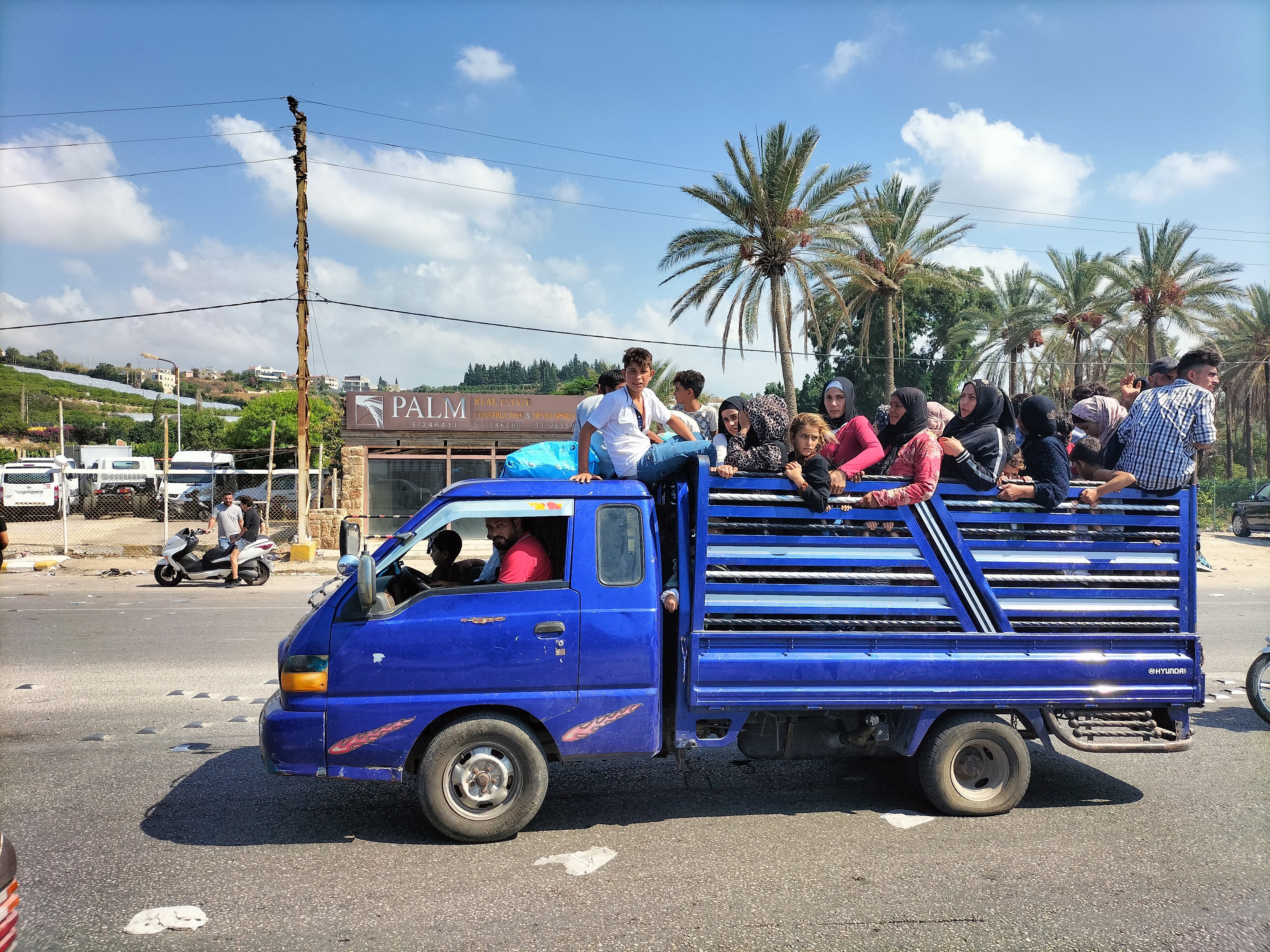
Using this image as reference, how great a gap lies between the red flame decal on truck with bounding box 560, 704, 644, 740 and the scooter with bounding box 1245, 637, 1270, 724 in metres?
5.49

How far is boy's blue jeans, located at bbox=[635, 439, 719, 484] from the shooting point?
456cm

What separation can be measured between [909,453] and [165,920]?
168 inches

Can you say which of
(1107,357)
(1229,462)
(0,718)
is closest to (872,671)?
(0,718)

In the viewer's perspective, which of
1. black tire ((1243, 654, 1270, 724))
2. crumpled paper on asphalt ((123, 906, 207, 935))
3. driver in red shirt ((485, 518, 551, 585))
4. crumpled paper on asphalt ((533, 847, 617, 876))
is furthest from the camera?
black tire ((1243, 654, 1270, 724))

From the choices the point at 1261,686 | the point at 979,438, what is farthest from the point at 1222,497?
the point at 979,438

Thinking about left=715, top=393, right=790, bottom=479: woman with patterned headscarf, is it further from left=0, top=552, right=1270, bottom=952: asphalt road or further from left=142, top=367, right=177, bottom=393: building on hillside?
left=142, top=367, right=177, bottom=393: building on hillside

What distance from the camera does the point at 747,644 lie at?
175 inches

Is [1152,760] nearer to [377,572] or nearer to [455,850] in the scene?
[455,850]

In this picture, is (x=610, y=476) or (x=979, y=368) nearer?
(x=610, y=476)

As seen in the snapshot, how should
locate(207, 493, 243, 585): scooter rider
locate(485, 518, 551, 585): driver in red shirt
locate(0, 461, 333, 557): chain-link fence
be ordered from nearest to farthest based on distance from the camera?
locate(485, 518, 551, 585): driver in red shirt < locate(207, 493, 243, 585): scooter rider < locate(0, 461, 333, 557): chain-link fence

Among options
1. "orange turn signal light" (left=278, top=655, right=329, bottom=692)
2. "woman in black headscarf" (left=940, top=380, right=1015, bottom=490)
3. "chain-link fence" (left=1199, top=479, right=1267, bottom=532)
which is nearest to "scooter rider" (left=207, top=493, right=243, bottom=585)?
"orange turn signal light" (left=278, top=655, right=329, bottom=692)

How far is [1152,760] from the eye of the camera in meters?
5.85

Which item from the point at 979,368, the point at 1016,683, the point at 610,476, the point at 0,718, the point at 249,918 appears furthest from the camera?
the point at 979,368

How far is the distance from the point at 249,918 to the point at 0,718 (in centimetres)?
444
